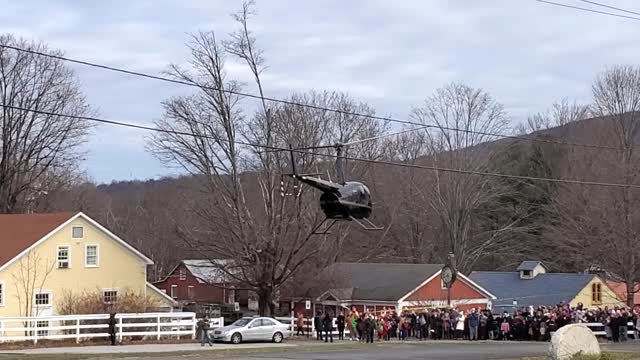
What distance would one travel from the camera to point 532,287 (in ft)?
249

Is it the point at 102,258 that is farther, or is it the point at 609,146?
the point at 609,146

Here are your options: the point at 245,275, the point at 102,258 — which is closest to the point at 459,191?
the point at 245,275

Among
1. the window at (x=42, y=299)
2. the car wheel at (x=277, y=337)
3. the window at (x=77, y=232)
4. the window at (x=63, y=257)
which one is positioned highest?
the window at (x=77, y=232)

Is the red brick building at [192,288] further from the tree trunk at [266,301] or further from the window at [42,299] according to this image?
the window at [42,299]

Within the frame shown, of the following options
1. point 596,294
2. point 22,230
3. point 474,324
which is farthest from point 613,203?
point 22,230

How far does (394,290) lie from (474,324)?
21.4m

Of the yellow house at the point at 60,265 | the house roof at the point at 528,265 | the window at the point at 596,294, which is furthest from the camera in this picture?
the house roof at the point at 528,265

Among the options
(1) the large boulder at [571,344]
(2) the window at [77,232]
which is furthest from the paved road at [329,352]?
(2) the window at [77,232]

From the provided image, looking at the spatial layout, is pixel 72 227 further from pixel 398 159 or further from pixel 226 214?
pixel 398 159

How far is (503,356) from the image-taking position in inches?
1250

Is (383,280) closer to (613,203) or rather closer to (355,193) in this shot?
(613,203)

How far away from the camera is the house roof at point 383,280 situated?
6738 centimetres

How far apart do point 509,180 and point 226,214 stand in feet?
117

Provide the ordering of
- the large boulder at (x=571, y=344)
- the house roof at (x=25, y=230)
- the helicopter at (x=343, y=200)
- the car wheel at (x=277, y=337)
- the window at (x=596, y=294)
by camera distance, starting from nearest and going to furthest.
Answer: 1. the helicopter at (x=343, y=200)
2. the large boulder at (x=571, y=344)
3. the car wheel at (x=277, y=337)
4. the house roof at (x=25, y=230)
5. the window at (x=596, y=294)
